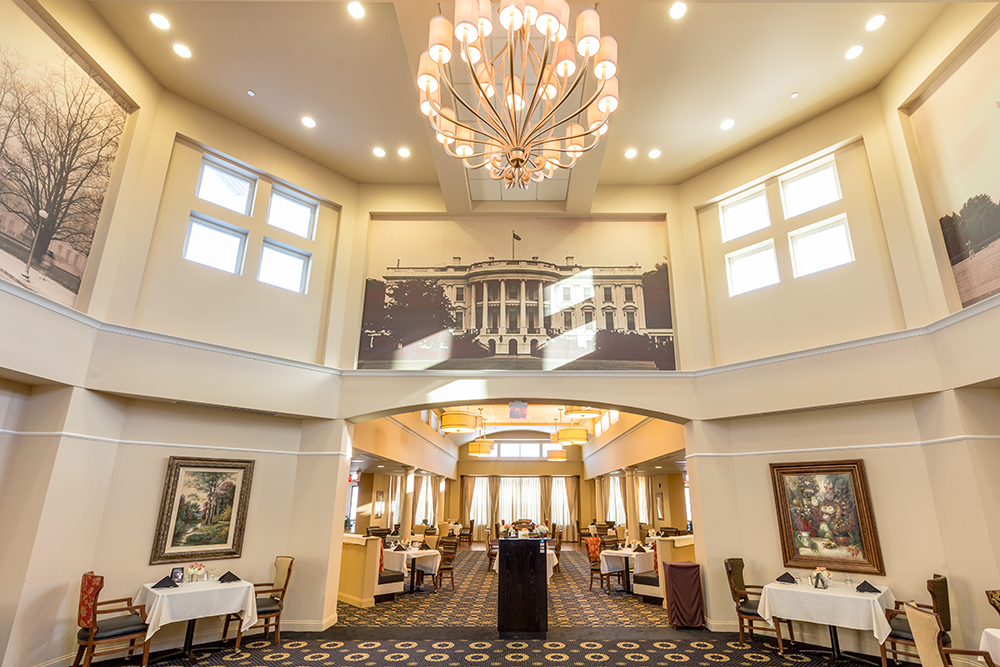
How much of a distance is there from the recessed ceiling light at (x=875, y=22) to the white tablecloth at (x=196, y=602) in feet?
34.2

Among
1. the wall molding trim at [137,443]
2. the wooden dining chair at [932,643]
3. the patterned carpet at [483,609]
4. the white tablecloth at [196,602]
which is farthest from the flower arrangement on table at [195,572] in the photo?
the wooden dining chair at [932,643]

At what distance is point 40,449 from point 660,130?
30.2 ft

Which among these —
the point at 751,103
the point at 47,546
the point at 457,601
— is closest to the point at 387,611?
the point at 457,601

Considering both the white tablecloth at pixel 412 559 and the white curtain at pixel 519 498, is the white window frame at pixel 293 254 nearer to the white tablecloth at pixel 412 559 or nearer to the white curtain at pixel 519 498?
the white tablecloth at pixel 412 559

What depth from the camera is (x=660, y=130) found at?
8.09 meters

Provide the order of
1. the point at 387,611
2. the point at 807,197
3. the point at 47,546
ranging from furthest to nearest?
the point at 387,611 → the point at 807,197 → the point at 47,546

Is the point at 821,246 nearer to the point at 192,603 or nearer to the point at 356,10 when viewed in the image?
the point at 356,10

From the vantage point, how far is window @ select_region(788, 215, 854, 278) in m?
7.49

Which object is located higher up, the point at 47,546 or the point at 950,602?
the point at 47,546

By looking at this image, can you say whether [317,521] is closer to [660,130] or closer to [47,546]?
[47,546]

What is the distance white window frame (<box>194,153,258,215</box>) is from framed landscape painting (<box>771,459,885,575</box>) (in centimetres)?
902

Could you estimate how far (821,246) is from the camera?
7746 mm

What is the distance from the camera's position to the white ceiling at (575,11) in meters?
6.16

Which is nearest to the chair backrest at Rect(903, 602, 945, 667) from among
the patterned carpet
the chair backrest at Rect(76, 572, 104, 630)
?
the patterned carpet
